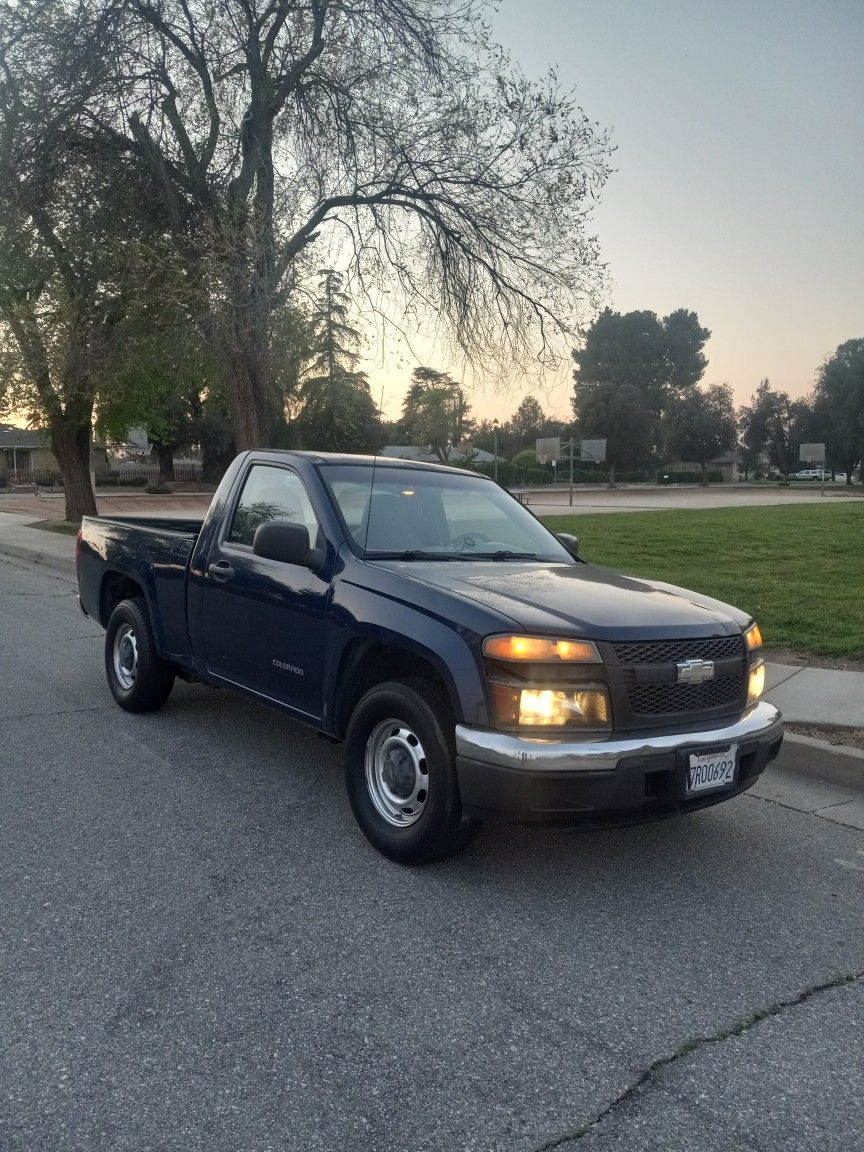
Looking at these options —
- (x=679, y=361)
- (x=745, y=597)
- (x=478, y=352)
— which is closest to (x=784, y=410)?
(x=679, y=361)

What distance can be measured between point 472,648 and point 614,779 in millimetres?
724

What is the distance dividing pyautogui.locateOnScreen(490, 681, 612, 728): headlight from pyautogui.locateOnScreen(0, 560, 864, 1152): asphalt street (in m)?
Answer: 0.74

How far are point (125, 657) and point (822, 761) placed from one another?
4534 millimetres

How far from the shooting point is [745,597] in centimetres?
1034

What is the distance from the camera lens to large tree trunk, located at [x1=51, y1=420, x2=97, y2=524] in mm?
22844

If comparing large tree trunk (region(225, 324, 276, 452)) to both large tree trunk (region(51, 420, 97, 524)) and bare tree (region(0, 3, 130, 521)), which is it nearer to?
bare tree (region(0, 3, 130, 521))

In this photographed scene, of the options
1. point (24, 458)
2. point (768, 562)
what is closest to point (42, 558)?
point (768, 562)

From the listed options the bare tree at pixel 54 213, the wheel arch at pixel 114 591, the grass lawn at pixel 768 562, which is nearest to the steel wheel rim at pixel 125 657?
the wheel arch at pixel 114 591

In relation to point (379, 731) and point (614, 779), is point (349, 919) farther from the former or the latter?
point (614, 779)

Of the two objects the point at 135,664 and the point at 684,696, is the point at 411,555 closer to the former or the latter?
the point at 684,696

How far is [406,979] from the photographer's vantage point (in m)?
3.17

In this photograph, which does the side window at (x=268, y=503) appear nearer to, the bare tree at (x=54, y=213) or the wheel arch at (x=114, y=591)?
the wheel arch at (x=114, y=591)

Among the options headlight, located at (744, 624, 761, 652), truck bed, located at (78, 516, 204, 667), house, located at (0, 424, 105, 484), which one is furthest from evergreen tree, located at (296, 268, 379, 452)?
house, located at (0, 424, 105, 484)

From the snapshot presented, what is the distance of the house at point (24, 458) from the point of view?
177 ft
